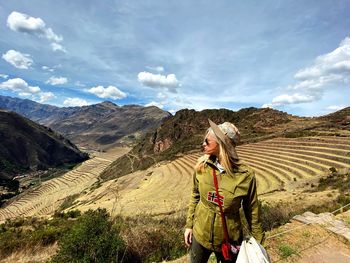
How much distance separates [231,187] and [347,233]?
4892 millimetres

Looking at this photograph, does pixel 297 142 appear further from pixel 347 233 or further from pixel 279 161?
pixel 347 233

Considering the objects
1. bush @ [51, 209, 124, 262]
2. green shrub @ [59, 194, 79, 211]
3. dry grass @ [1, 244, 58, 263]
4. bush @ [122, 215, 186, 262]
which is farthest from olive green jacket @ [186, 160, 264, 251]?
green shrub @ [59, 194, 79, 211]

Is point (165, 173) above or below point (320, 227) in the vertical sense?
below

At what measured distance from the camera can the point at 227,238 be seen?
9.21 ft

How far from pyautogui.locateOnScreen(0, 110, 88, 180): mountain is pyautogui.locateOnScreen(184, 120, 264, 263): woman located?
169250 mm

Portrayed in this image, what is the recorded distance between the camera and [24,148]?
587ft

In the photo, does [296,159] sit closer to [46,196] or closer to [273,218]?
[273,218]

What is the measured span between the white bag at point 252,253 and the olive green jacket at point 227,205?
22cm

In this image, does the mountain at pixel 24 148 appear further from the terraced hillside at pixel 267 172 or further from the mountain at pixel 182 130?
the terraced hillside at pixel 267 172

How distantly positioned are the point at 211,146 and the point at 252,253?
101cm

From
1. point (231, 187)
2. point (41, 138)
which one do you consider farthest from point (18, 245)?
point (41, 138)

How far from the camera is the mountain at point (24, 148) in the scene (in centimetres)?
16539

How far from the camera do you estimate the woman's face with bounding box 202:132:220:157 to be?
2.87 m

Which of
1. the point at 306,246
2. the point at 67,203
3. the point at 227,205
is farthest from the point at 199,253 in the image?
the point at 67,203
